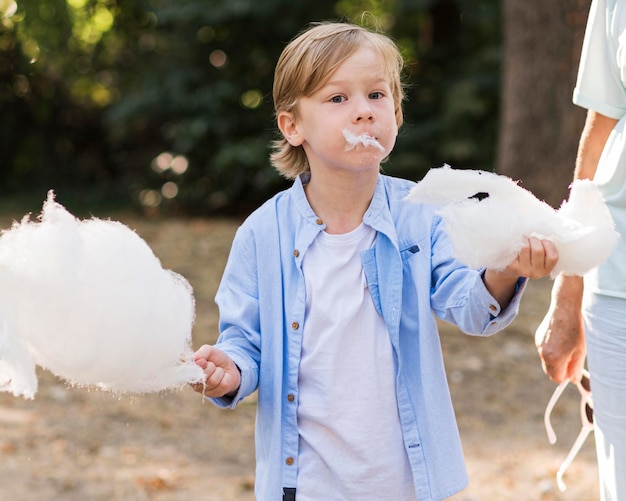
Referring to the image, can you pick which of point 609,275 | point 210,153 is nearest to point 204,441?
point 609,275

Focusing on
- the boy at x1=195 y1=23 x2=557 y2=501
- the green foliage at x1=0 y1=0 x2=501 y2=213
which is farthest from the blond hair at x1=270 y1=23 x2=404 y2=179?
the green foliage at x1=0 y1=0 x2=501 y2=213

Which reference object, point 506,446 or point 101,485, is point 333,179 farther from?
point 506,446

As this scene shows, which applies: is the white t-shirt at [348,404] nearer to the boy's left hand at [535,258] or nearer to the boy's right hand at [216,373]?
the boy's right hand at [216,373]

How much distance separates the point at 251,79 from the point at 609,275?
9.82m

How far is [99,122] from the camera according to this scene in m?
14.7

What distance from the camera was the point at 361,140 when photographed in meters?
2.15

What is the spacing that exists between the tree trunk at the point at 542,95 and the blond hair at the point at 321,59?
6.49 m

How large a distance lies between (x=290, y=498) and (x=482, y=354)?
4.17m

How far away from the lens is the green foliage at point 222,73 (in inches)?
427

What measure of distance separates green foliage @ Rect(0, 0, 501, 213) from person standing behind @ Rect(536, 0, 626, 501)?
777 cm

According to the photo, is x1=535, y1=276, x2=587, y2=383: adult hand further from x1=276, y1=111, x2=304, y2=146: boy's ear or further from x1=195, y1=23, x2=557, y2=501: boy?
x1=276, y1=111, x2=304, y2=146: boy's ear

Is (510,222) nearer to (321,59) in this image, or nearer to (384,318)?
(384,318)

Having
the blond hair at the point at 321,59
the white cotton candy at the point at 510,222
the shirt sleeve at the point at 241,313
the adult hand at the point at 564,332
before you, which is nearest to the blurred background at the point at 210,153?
the blond hair at the point at 321,59

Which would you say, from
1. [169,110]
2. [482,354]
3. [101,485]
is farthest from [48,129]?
[101,485]
